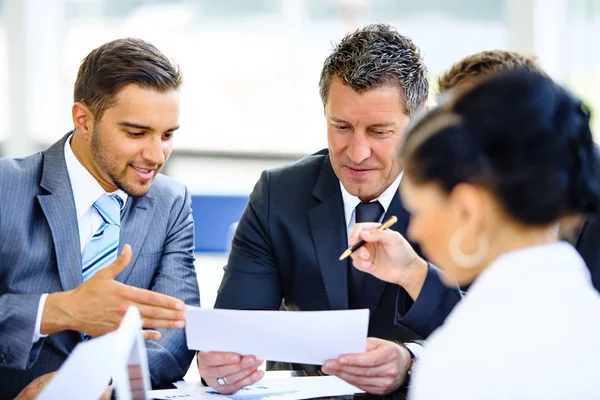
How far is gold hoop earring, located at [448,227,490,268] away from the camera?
1243 mm

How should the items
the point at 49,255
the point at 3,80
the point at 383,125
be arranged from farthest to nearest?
the point at 3,80
the point at 383,125
the point at 49,255

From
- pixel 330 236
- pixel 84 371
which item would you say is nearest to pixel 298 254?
pixel 330 236

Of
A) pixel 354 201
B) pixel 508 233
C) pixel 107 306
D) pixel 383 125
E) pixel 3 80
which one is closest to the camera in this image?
pixel 508 233

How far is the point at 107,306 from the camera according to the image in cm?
188

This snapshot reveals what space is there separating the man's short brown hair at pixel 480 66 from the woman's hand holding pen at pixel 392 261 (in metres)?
0.62

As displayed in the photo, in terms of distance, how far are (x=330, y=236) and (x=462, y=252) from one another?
110 cm

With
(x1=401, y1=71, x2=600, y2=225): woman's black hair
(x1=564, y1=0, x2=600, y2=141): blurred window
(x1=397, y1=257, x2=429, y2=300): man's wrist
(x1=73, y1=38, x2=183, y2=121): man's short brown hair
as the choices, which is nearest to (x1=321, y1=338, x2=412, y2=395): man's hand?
(x1=397, y1=257, x2=429, y2=300): man's wrist

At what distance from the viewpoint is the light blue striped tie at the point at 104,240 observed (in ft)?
7.35

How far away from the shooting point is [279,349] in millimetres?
1805

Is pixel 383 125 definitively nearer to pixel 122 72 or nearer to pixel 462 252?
pixel 122 72

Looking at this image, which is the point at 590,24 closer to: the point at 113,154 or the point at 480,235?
the point at 113,154

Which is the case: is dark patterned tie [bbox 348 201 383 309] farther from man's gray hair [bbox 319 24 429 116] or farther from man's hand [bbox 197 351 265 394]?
man's hand [bbox 197 351 265 394]

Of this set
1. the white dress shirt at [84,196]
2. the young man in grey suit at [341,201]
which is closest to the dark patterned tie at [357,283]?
the young man in grey suit at [341,201]

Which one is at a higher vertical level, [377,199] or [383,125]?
[383,125]
